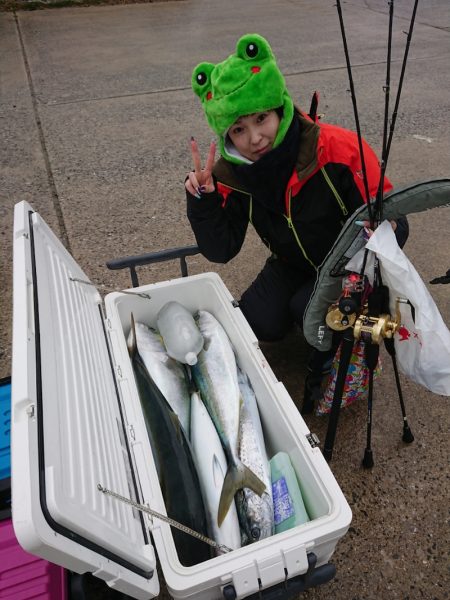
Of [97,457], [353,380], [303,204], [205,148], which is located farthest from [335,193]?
[205,148]

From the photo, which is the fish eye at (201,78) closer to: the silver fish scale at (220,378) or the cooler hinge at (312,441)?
the silver fish scale at (220,378)

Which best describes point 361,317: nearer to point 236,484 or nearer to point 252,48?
point 236,484

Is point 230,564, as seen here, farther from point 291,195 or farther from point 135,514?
point 291,195

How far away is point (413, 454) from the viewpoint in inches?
80.2

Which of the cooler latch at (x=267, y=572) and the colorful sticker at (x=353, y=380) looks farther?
the colorful sticker at (x=353, y=380)

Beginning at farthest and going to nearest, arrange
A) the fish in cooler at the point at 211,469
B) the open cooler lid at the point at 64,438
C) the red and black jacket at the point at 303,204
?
1. the red and black jacket at the point at 303,204
2. the fish in cooler at the point at 211,469
3. the open cooler lid at the point at 64,438

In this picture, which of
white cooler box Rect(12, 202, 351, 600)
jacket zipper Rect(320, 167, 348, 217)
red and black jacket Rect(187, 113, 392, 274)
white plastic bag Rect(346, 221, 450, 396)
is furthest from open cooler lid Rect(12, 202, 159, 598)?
jacket zipper Rect(320, 167, 348, 217)

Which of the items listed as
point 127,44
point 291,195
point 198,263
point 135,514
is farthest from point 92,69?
point 135,514

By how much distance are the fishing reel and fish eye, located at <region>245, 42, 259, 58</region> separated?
33.6 inches

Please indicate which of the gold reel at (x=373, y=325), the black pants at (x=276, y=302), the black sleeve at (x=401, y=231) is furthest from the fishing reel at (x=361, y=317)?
the black pants at (x=276, y=302)

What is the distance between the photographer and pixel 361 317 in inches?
59.6

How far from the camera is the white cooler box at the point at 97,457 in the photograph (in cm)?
92

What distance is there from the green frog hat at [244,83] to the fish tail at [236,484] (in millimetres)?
1250

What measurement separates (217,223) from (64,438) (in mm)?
1245
